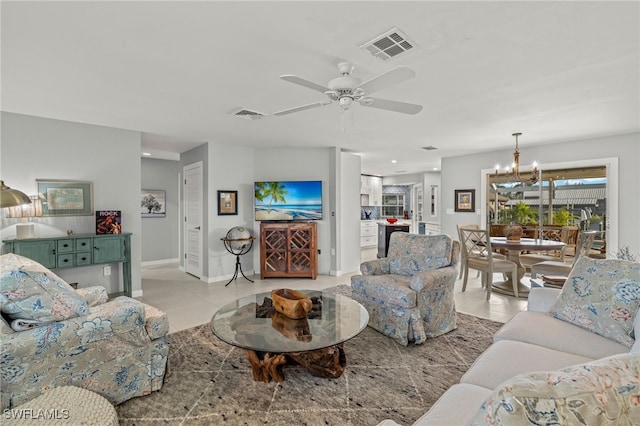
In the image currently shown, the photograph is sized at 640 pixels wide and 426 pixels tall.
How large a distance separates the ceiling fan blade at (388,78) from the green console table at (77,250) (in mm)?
3607

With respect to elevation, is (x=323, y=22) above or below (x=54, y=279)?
above

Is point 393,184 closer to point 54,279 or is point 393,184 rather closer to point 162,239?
point 162,239

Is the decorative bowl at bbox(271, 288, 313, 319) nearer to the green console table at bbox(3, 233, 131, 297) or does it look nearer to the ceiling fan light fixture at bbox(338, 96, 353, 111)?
the ceiling fan light fixture at bbox(338, 96, 353, 111)

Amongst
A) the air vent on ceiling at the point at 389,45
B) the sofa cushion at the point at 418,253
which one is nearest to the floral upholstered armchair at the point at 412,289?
the sofa cushion at the point at 418,253

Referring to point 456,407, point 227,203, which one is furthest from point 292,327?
point 227,203

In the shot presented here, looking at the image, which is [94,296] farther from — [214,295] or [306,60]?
[306,60]

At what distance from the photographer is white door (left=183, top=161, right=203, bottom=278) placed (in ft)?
18.2

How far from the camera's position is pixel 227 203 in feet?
18.0

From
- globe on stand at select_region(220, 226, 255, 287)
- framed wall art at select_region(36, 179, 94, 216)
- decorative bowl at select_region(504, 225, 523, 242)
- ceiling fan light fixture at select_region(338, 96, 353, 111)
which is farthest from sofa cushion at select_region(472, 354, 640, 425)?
globe on stand at select_region(220, 226, 255, 287)

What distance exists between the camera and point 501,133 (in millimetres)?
4656

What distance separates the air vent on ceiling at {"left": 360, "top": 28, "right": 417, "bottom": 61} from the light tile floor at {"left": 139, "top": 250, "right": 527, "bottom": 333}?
2955 mm

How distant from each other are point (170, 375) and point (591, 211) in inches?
275

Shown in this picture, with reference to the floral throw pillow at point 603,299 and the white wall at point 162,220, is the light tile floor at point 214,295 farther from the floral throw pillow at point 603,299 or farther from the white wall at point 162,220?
the floral throw pillow at point 603,299

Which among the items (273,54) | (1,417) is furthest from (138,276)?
(273,54)
